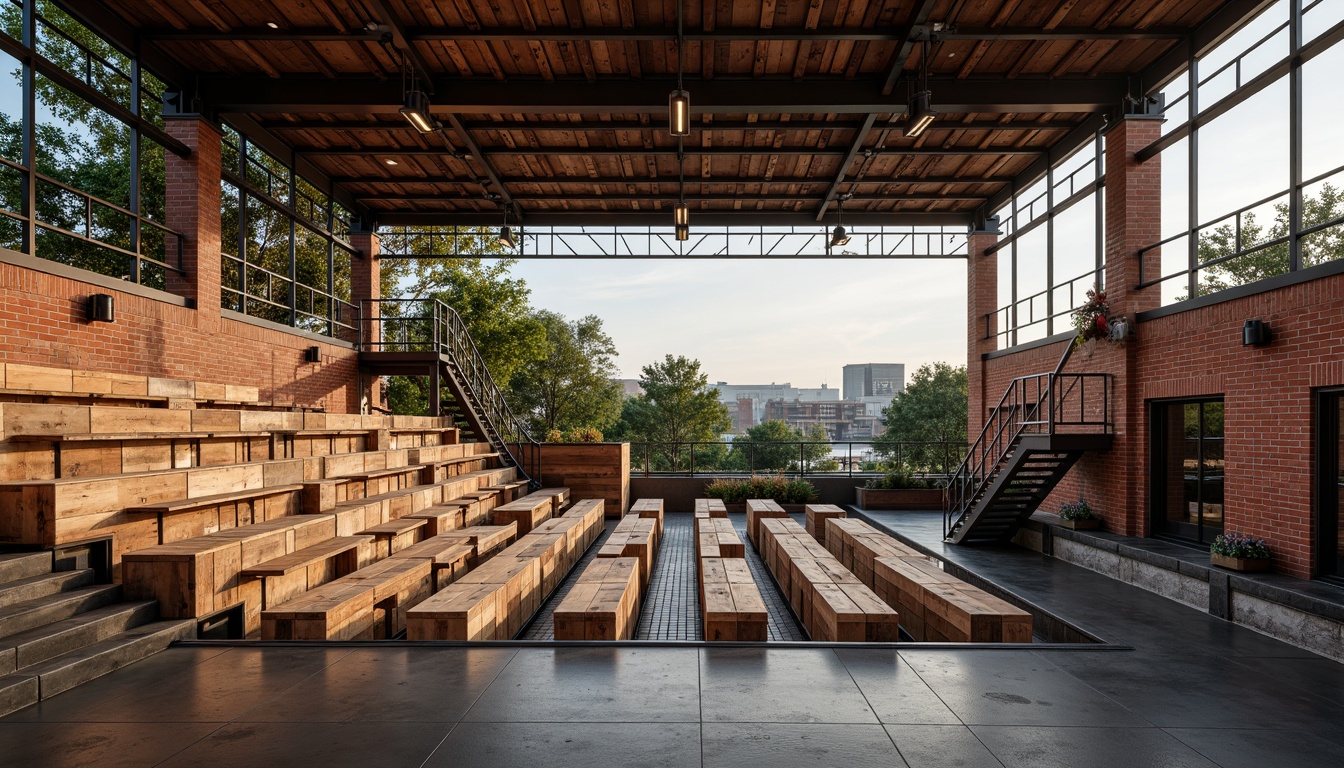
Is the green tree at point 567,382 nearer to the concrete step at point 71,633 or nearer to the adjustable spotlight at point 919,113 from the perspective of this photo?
the adjustable spotlight at point 919,113

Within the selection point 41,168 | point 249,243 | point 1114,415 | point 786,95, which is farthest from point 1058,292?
point 41,168

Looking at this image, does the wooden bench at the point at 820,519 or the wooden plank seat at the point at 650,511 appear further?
the wooden plank seat at the point at 650,511

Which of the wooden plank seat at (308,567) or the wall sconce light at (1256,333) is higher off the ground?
the wall sconce light at (1256,333)

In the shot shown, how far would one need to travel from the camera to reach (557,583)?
8.05 m

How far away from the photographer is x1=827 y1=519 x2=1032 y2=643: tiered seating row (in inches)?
195

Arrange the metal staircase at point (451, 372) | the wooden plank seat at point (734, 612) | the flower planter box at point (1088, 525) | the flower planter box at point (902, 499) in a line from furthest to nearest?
the flower planter box at point (902, 499)
the metal staircase at point (451, 372)
the flower planter box at point (1088, 525)
the wooden plank seat at point (734, 612)

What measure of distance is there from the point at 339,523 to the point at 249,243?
19.4 m

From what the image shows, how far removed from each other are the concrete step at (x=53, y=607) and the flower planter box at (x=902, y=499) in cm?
1316

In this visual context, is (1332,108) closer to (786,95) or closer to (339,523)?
(786,95)

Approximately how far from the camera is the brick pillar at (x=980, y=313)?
50.3 ft

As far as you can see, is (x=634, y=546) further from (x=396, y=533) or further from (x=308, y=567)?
A: (x=308, y=567)

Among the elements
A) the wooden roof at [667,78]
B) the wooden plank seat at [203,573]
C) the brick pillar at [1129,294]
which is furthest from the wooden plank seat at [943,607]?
the wooden roof at [667,78]

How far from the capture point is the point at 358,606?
5.17 meters

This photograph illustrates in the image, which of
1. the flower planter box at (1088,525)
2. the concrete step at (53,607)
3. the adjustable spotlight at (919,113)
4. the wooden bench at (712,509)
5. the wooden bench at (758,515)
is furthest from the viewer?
Answer: the wooden bench at (712,509)
